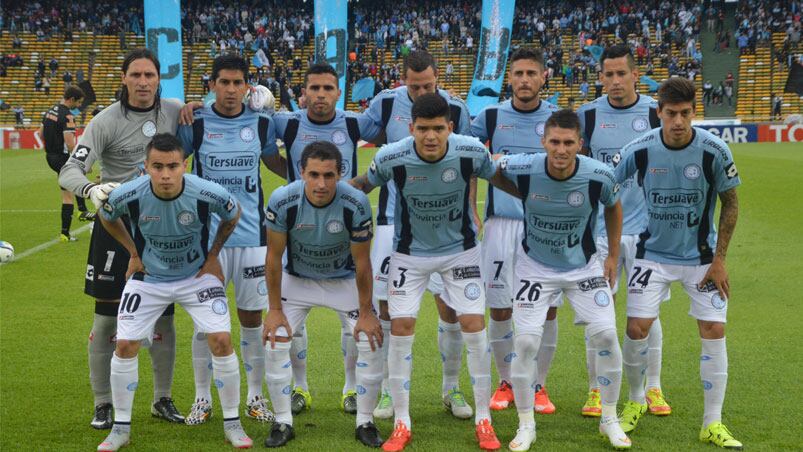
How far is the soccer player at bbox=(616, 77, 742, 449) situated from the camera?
530 centimetres

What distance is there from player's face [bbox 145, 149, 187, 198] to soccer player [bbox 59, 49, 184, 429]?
0.56m

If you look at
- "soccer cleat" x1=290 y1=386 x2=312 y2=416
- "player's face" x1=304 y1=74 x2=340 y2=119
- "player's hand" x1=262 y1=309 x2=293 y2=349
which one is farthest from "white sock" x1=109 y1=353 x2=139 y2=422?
"player's face" x1=304 y1=74 x2=340 y2=119

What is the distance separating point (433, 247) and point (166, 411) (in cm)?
214

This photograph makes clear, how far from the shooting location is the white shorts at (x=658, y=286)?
5391 millimetres

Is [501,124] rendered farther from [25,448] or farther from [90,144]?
[25,448]

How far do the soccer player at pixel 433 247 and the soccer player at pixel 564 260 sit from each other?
228 millimetres

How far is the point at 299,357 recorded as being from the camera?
6172 mm

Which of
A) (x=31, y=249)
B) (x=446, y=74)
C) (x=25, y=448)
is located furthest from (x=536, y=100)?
(x=446, y=74)

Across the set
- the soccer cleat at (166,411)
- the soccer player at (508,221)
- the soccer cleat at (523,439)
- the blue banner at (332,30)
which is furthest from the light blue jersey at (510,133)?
the blue banner at (332,30)

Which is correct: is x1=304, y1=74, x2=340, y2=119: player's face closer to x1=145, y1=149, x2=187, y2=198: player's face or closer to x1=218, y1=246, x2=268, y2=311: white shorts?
x1=218, y1=246, x2=268, y2=311: white shorts

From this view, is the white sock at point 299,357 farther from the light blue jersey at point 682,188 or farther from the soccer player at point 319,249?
the light blue jersey at point 682,188

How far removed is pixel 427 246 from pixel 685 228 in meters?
1.60

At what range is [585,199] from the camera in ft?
17.5

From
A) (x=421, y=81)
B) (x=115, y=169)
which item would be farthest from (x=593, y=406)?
(x=115, y=169)
